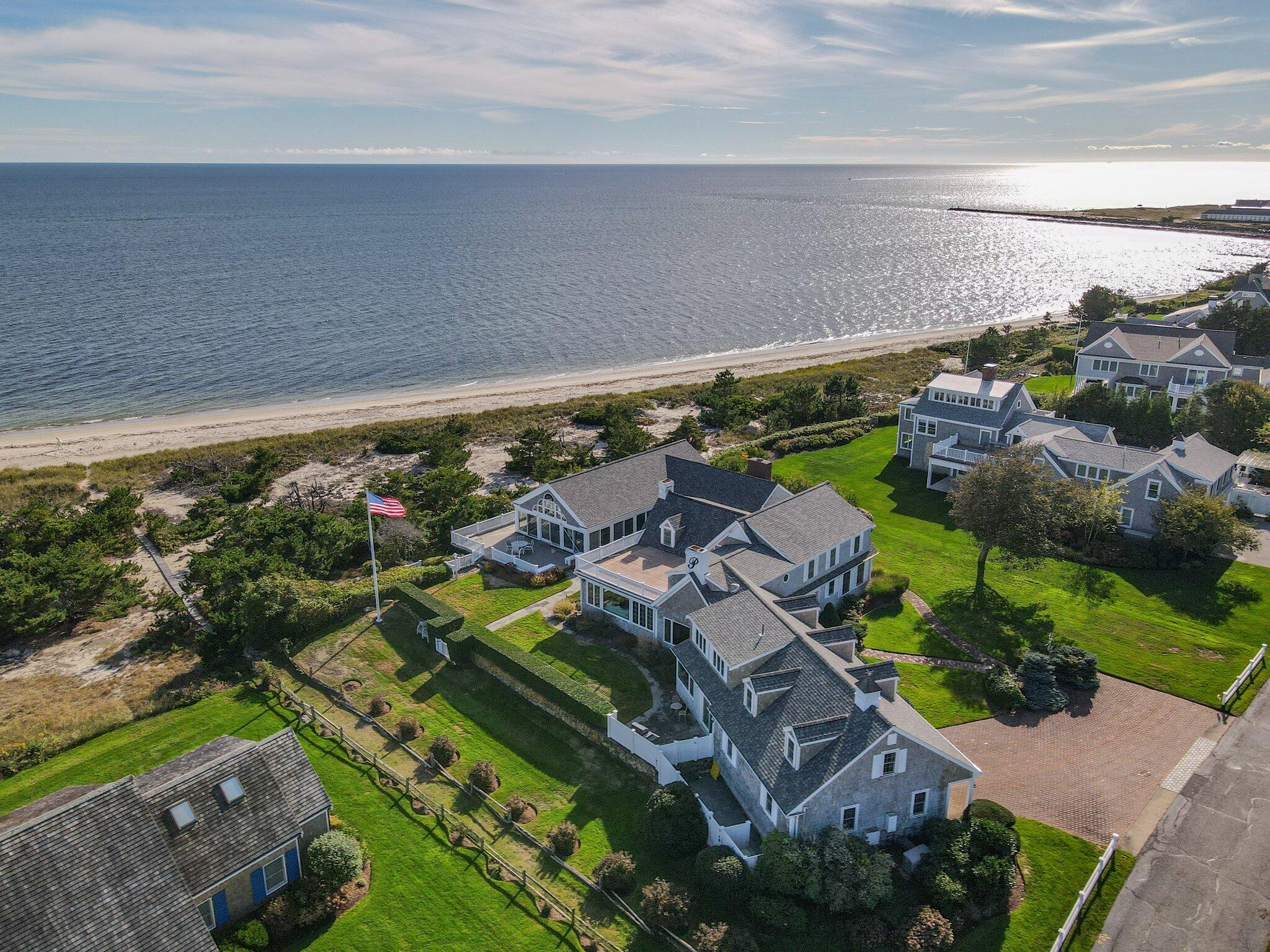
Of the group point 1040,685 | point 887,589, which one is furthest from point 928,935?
point 887,589

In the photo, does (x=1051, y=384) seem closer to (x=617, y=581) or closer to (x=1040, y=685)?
(x=1040, y=685)

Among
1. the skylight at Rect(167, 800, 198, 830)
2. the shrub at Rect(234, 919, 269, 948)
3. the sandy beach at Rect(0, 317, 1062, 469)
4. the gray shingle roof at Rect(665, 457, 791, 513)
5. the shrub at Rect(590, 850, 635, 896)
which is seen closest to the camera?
the shrub at Rect(234, 919, 269, 948)

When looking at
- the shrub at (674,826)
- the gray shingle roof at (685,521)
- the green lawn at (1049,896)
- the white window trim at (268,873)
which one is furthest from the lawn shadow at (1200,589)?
the white window trim at (268,873)

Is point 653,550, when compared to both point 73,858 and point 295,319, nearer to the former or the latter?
point 73,858

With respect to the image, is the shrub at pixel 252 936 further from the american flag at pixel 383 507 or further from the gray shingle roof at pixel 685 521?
the gray shingle roof at pixel 685 521

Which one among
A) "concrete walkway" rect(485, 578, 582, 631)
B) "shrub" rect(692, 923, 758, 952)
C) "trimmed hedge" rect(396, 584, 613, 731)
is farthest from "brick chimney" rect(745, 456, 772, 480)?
"shrub" rect(692, 923, 758, 952)

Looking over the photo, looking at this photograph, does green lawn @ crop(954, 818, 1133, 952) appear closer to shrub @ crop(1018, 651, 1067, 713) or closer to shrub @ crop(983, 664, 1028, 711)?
shrub @ crop(983, 664, 1028, 711)

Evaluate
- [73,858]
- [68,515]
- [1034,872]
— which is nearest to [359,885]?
[73,858]
